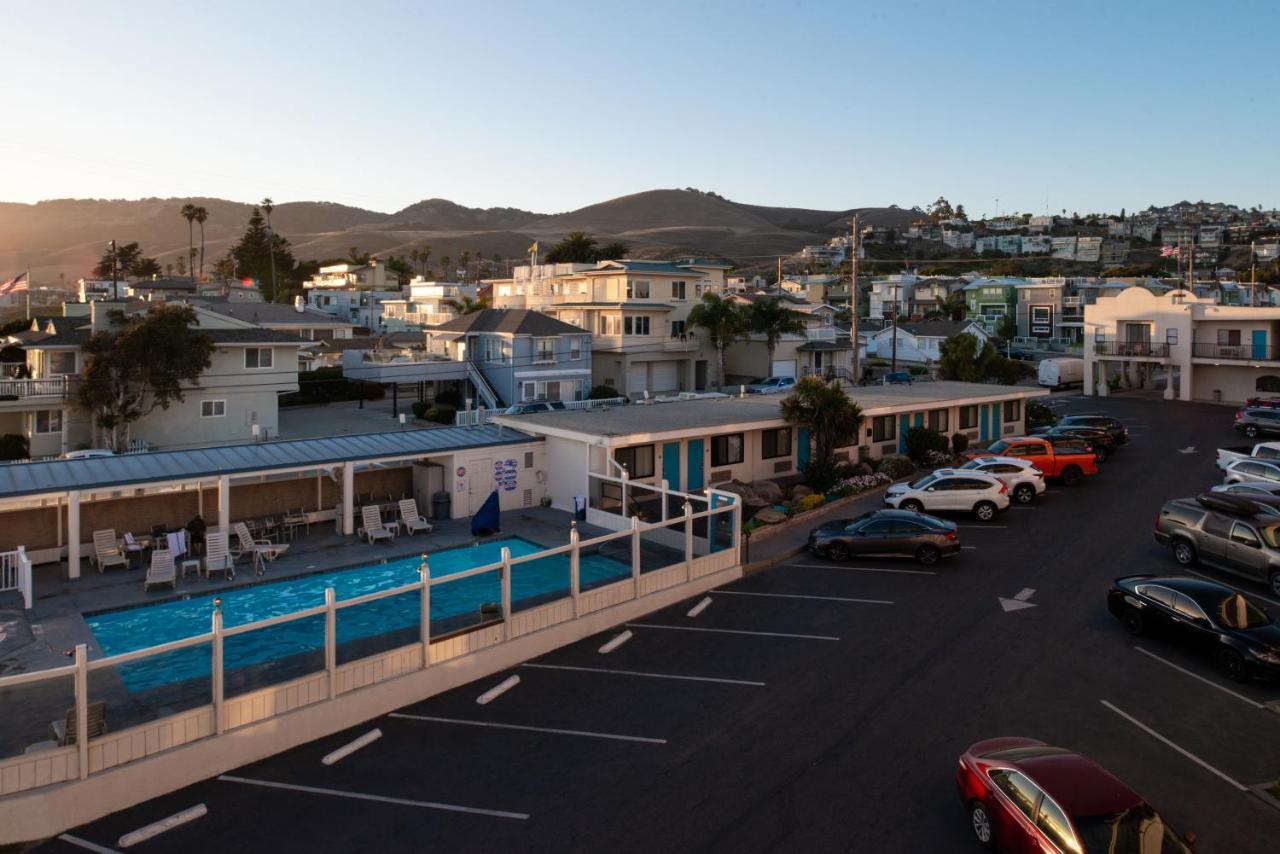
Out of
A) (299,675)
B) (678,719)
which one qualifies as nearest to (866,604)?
(678,719)

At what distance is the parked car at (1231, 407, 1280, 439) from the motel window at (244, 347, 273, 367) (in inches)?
1963

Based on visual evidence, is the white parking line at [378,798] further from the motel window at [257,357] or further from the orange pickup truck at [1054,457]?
the motel window at [257,357]

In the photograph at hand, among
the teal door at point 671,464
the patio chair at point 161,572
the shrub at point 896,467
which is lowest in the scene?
the patio chair at point 161,572

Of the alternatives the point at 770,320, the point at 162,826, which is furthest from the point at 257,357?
the point at 162,826

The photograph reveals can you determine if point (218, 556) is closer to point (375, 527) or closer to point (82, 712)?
point (375, 527)

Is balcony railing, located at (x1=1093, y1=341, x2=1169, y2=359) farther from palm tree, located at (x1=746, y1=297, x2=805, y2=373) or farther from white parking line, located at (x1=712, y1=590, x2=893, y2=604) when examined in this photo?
white parking line, located at (x1=712, y1=590, x2=893, y2=604)

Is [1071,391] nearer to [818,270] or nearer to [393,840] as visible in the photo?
[393,840]

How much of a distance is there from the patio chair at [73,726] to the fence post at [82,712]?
176 mm

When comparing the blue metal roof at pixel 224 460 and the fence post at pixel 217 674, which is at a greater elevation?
the blue metal roof at pixel 224 460

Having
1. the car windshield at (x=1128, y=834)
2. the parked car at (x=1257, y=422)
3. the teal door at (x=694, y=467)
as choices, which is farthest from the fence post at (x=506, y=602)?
the parked car at (x=1257, y=422)

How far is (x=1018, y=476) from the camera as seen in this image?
1195 inches

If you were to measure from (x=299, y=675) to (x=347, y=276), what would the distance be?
110123 mm

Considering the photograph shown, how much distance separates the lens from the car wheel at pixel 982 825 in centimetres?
1052

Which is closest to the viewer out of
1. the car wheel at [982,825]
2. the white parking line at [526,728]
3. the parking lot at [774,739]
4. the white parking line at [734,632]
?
the car wheel at [982,825]
